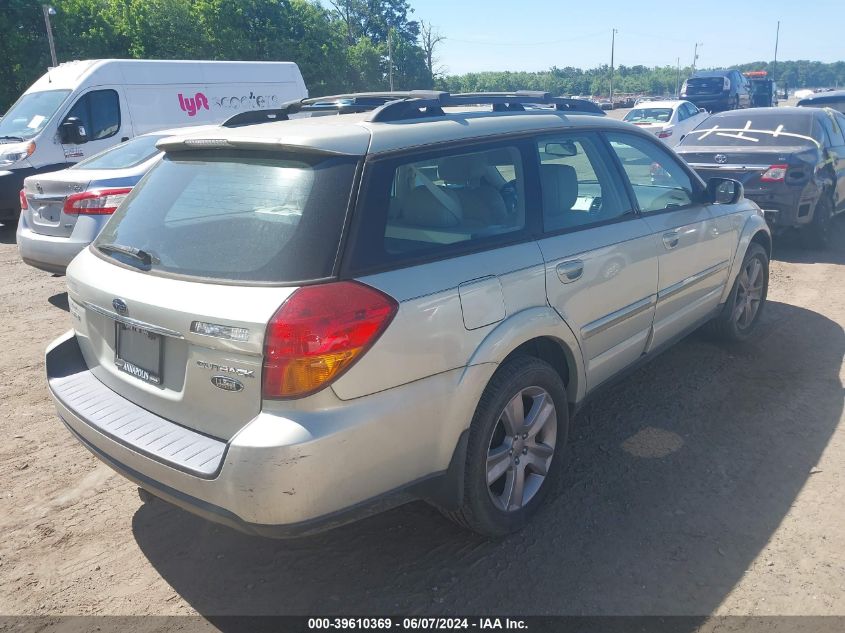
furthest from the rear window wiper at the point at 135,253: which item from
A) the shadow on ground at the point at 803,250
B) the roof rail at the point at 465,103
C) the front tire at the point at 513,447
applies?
the shadow on ground at the point at 803,250

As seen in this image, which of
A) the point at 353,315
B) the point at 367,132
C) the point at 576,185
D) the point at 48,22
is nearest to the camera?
the point at 353,315

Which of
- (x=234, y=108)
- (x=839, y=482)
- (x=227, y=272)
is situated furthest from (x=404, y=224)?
(x=234, y=108)

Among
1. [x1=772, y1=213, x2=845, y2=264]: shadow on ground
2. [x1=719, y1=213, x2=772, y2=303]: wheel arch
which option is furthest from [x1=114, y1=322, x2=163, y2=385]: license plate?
[x1=772, y1=213, x2=845, y2=264]: shadow on ground

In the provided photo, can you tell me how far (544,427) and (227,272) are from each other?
1.63m

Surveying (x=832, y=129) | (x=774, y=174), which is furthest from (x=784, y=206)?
(x=832, y=129)

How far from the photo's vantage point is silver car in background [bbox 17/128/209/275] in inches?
258

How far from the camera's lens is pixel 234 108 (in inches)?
518

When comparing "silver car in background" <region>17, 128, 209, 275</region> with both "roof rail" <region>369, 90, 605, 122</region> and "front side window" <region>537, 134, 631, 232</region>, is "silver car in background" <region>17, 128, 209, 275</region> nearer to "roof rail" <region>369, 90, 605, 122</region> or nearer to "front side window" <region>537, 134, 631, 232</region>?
"roof rail" <region>369, 90, 605, 122</region>

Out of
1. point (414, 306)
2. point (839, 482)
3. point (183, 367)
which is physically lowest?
point (839, 482)

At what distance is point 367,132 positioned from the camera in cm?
277

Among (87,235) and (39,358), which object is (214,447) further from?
(87,235)

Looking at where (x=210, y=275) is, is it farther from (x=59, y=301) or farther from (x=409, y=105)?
(x=59, y=301)

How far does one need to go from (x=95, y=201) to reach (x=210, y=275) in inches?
185

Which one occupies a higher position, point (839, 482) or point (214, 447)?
point (214, 447)
